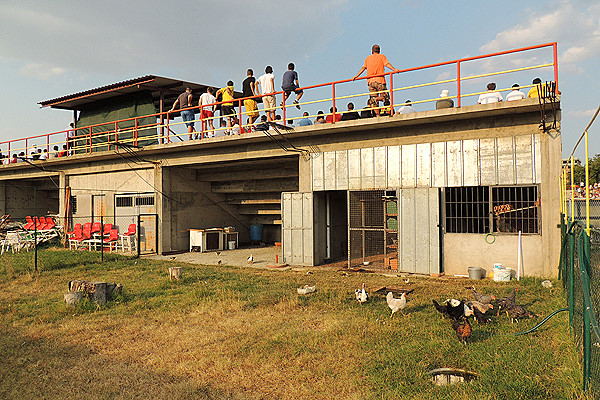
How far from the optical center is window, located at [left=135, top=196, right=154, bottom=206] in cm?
1909

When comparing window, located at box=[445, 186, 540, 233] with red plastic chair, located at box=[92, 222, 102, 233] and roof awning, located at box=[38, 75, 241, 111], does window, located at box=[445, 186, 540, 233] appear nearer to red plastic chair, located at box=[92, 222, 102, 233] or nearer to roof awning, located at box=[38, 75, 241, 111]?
roof awning, located at box=[38, 75, 241, 111]

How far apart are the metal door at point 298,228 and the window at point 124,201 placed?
8.92 meters

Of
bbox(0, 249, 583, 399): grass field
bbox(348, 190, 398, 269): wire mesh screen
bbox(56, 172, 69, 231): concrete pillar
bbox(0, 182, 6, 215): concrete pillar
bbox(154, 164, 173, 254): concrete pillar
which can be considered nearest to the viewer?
bbox(0, 249, 583, 399): grass field

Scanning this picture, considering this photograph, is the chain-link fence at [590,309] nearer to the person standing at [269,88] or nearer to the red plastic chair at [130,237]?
the person standing at [269,88]

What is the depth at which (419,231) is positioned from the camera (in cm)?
1247

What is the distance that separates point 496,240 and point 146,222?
14.4 metres

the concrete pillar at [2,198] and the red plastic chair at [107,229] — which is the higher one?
the concrete pillar at [2,198]

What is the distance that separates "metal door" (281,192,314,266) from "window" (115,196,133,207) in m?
8.92

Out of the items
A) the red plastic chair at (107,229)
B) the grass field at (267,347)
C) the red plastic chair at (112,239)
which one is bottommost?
the grass field at (267,347)

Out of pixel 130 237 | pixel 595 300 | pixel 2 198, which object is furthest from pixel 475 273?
pixel 2 198

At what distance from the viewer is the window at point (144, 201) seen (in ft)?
→ 62.6

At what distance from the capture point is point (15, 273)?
41.5ft

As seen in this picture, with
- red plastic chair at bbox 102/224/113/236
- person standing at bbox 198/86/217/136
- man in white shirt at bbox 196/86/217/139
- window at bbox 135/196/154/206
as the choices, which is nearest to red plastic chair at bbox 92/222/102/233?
red plastic chair at bbox 102/224/113/236

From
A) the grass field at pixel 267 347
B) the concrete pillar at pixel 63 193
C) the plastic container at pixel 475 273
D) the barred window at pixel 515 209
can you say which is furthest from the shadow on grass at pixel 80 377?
the concrete pillar at pixel 63 193
